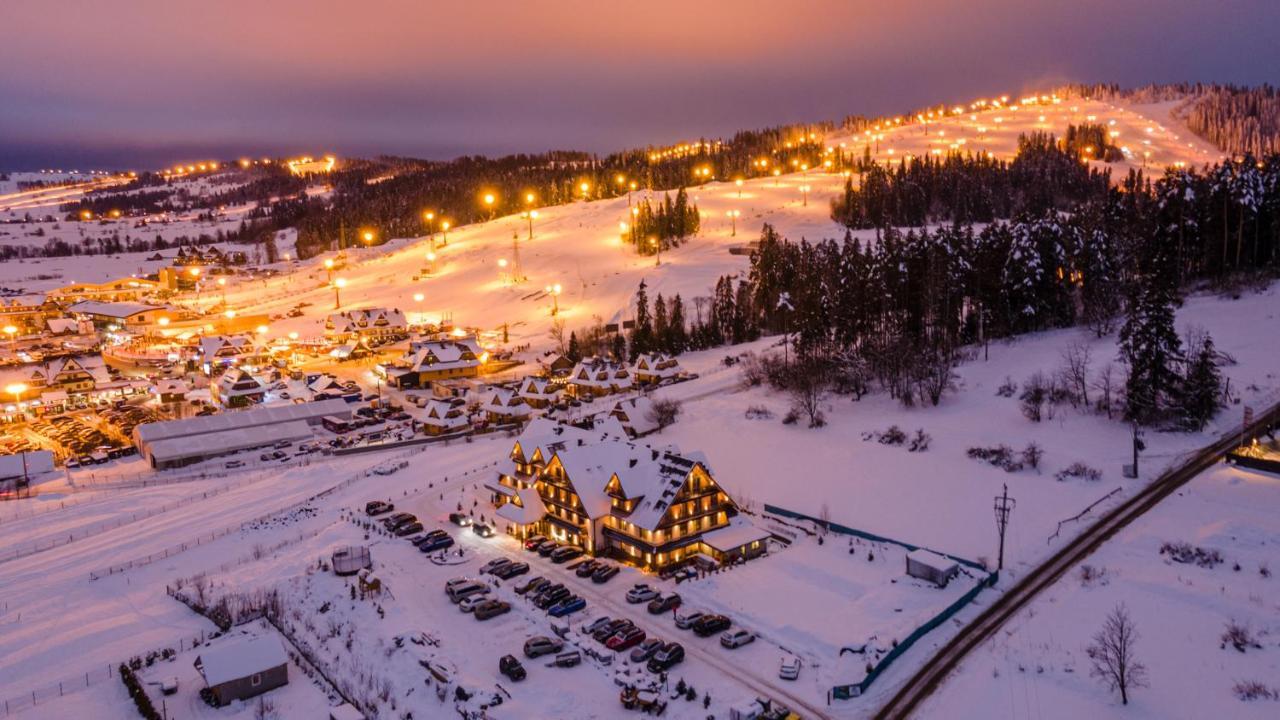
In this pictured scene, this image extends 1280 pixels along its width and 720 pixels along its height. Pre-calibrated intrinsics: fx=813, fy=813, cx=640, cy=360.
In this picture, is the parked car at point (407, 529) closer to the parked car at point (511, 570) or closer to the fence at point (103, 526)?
the parked car at point (511, 570)

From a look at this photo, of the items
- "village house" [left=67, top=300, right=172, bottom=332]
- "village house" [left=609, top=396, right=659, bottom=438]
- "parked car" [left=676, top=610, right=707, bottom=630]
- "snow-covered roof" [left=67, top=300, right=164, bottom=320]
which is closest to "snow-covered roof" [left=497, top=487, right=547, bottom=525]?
Result: "parked car" [left=676, top=610, right=707, bottom=630]

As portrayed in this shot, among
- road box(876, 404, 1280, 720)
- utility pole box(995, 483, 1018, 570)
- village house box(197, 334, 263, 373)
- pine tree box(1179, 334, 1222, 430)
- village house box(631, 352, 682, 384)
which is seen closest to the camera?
road box(876, 404, 1280, 720)

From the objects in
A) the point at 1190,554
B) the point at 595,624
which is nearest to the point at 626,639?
the point at 595,624

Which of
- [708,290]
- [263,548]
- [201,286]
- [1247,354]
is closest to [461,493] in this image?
[263,548]

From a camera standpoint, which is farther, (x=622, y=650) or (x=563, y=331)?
(x=563, y=331)

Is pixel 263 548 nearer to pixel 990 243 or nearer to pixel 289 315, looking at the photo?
pixel 990 243

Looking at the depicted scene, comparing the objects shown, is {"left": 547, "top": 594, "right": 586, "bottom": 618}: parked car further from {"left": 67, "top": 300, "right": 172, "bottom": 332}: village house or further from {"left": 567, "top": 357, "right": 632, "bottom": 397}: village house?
{"left": 67, "top": 300, "right": 172, "bottom": 332}: village house
